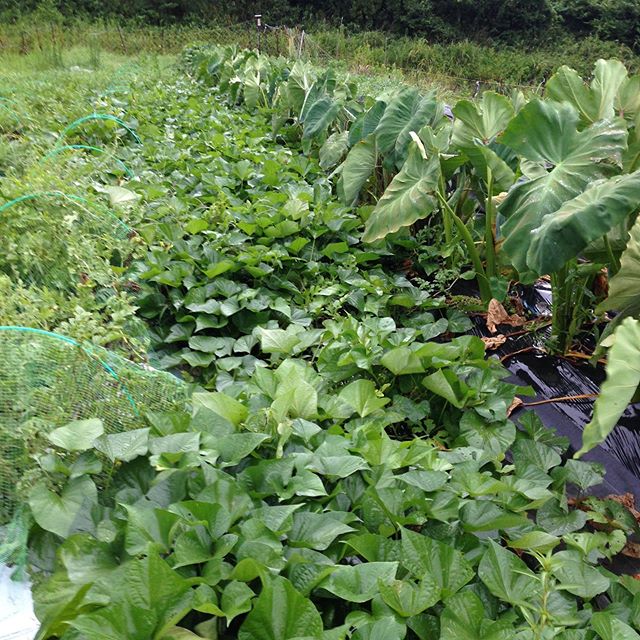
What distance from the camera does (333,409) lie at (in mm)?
1936

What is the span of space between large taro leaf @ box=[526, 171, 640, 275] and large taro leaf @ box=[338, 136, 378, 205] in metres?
1.91

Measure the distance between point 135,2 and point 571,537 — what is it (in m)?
24.1

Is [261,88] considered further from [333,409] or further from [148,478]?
[148,478]

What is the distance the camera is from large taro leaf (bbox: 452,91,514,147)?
9.63ft

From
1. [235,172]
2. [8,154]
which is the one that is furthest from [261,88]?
[8,154]

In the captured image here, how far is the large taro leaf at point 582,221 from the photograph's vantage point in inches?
74.8

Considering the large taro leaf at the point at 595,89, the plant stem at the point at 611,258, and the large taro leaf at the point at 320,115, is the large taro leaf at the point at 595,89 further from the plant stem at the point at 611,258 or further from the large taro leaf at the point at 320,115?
the large taro leaf at the point at 320,115

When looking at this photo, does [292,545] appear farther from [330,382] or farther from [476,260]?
[476,260]

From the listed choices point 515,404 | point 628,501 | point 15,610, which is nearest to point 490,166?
point 515,404

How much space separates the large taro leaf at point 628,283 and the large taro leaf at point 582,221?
0.12 m

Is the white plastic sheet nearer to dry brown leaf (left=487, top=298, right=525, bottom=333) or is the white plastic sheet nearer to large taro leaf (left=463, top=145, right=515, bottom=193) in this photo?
dry brown leaf (left=487, top=298, right=525, bottom=333)

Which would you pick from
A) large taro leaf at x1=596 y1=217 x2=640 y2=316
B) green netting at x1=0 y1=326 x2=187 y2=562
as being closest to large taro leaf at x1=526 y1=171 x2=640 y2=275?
large taro leaf at x1=596 y1=217 x2=640 y2=316

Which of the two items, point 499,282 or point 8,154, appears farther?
point 8,154

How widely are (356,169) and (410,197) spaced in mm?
913
